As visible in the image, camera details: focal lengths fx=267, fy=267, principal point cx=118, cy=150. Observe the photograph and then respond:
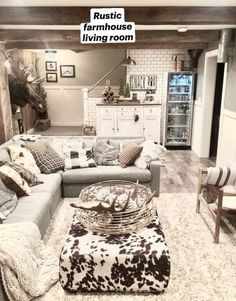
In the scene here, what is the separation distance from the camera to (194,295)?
81.6 inches

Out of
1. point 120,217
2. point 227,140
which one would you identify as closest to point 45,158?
point 120,217

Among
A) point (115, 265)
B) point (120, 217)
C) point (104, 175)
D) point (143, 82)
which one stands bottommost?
point (115, 265)

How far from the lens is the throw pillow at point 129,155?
3766 millimetres

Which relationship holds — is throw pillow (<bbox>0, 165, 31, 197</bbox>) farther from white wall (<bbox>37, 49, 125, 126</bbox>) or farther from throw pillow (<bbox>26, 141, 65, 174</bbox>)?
white wall (<bbox>37, 49, 125, 126</bbox>)

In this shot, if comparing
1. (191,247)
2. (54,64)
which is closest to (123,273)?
(191,247)

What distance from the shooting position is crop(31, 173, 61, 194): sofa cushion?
10.2 feet

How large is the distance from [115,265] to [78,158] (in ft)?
6.84

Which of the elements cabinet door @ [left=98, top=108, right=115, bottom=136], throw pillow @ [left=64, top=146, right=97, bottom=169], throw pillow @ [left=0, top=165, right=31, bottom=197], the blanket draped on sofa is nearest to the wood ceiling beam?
cabinet door @ [left=98, top=108, right=115, bottom=136]

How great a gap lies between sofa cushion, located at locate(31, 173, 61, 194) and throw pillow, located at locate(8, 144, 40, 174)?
0.49 ft

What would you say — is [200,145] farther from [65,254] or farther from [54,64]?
[54,64]

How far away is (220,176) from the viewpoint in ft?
10.1

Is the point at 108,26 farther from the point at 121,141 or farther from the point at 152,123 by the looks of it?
the point at 152,123

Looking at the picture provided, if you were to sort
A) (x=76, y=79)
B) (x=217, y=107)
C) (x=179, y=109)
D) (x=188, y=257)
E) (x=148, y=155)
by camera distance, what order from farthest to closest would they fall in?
(x=76, y=79) → (x=179, y=109) → (x=217, y=107) → (x=148, y=155) → (x=188, y=257)

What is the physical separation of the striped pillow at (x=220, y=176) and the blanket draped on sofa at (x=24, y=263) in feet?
6.24
